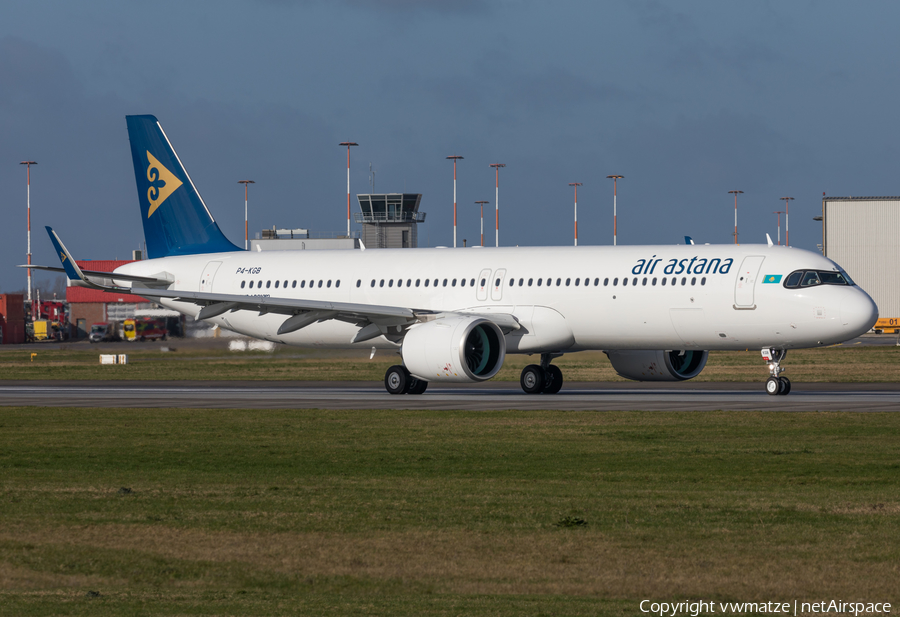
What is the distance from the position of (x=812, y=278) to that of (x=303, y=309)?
Answer: 14918 millimetres

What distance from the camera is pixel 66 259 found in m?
37.2

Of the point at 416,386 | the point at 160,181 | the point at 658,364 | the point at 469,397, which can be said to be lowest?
the point at 469,397

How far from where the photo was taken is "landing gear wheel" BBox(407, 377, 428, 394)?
37.0 m

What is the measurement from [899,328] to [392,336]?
77.8 metres

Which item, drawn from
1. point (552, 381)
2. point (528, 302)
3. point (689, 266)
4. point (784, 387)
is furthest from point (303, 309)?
point (784, 387)

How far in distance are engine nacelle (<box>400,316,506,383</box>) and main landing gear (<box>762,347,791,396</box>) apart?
24.6 feet

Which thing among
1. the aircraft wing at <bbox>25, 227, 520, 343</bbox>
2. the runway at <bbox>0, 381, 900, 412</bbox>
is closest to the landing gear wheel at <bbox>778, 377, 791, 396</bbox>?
the runway at <bbox>0, 381, 900, 412</bbox>

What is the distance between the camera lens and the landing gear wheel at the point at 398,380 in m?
36.8

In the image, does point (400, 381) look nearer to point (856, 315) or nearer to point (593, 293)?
point (593, 293)

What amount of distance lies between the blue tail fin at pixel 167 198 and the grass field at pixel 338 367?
4.59 meters

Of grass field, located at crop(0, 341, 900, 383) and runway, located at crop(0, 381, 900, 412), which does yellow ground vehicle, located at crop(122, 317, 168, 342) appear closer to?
grass field, located at crop(0, 341, 900, 383)

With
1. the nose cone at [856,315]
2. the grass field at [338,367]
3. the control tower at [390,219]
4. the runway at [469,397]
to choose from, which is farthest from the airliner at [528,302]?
the control tower at [390,219]

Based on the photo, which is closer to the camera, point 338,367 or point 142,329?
point 338,367

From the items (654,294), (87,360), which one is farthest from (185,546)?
(87,360)
